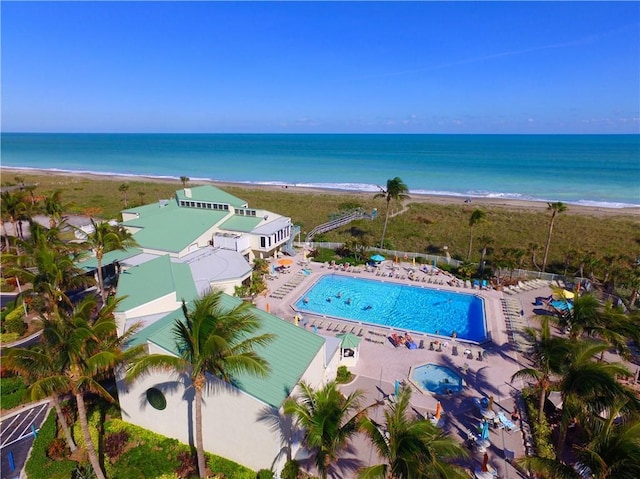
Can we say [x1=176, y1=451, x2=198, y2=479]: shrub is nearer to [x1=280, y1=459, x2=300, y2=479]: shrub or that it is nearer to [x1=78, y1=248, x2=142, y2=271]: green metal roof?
[x1=280, y1=459, x2=300, y2=479]: shrub

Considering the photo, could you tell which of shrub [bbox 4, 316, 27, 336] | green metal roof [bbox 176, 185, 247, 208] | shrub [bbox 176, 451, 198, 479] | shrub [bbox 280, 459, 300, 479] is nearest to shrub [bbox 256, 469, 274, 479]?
shrub [bbox 280, 459, 300, 479]

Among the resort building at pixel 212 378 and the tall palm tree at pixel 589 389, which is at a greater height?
the tall palm tree at pixel 589 389

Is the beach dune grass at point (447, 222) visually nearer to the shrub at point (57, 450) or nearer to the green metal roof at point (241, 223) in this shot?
the green metal roof at point (241, 223)

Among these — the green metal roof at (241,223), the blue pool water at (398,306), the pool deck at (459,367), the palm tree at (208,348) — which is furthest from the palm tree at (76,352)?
the green metal roof at (241,223)

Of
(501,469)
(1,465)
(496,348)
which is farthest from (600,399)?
(1,465)

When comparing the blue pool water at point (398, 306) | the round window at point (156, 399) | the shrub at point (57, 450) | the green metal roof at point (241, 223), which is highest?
the green metal roof at point (241, 223)

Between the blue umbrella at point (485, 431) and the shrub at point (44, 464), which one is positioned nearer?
the shrub at point (44, 464)
